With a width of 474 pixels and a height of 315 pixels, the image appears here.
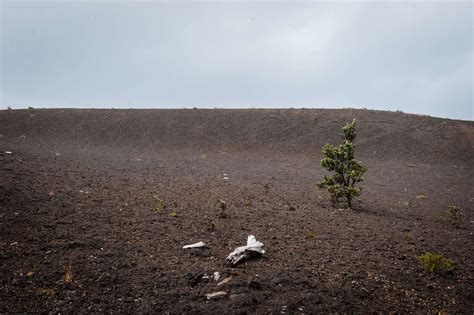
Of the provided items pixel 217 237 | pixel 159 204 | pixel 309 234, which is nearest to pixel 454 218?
pixel 309 234

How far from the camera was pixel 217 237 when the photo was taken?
8602 millimetres

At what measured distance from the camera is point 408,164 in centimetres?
2316

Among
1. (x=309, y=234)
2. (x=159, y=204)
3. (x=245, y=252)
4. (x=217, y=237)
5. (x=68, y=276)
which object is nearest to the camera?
(x=68, y=276)

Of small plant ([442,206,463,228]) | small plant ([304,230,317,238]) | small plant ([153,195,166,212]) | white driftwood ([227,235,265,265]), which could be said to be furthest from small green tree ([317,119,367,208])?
small plant ([153,195,166,212])

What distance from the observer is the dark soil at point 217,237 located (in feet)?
19.6

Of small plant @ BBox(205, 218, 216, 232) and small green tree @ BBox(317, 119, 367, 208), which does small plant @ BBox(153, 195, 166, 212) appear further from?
small green tree @ BBox(317, 119, 367, 208)

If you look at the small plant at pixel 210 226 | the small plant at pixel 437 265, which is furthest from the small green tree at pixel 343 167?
the small plant at pixel 210 226

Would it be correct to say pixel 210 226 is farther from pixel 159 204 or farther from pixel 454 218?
pixel 454 218

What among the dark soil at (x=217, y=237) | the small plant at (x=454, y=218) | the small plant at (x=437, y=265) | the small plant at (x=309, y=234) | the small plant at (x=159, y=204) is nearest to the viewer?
the dark soil at (x=217, y=237)

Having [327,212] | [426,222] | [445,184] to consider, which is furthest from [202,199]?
[445,184]

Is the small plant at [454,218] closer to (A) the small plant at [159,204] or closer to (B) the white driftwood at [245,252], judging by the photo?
(B) the white driftwood at [245,252]

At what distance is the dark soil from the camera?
19.6 ft

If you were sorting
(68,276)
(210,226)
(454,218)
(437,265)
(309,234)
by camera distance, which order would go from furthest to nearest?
(454,218) < (210,226) < (309,234) < (437,265) < (68,276)

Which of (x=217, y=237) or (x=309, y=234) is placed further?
(x=309, y=234)
